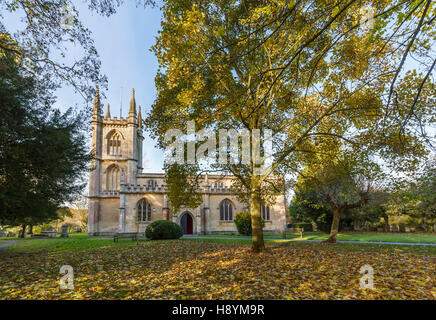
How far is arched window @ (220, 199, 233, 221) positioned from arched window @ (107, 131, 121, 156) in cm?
1816

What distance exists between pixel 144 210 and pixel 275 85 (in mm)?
24284

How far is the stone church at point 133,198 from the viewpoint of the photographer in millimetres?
27719

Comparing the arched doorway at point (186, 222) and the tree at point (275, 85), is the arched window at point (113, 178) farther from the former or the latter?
the tree at point (275, 85)

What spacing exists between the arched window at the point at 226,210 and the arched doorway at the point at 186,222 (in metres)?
4.07

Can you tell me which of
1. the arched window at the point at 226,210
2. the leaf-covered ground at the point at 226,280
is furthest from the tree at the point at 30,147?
the arched window at the point at 226,210

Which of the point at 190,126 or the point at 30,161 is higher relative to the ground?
the point at 190,126

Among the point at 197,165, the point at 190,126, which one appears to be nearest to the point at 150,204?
the point at 197,165

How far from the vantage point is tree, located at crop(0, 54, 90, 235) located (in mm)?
8557

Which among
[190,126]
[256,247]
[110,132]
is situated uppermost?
[110,132]

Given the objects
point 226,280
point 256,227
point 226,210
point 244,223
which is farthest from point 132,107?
point 226,280

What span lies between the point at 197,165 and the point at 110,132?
28.5 m

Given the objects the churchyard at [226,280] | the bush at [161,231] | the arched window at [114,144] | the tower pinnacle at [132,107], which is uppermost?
the tower pinnacle at [132,107]

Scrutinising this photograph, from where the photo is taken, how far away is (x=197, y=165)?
11.4m
